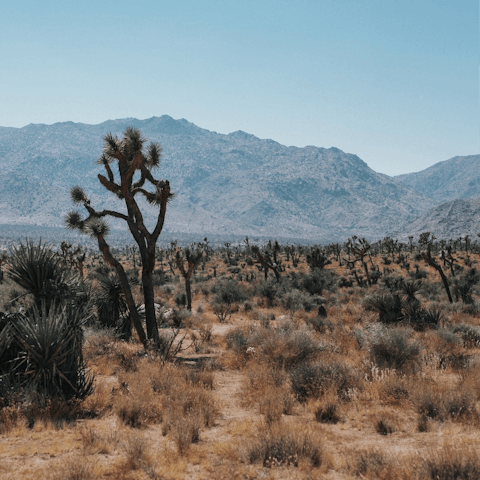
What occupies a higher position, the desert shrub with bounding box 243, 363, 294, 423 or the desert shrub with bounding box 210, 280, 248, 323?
the desert shrub with bounding box 243, 363, 294, 423

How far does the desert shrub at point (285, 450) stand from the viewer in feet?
17.6

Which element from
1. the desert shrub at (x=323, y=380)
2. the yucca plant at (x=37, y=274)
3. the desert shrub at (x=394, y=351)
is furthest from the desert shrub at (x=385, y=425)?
the yucca plant at (x=37, y=274)

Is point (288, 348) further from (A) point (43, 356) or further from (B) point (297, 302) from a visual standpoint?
(B) point (297, 302)

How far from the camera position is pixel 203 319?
1886cm

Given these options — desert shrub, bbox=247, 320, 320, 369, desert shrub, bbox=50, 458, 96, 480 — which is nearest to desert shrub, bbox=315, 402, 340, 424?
desert shrub, bbox=247, 320, 320, 369

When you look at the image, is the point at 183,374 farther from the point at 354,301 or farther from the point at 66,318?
the point at 354,301

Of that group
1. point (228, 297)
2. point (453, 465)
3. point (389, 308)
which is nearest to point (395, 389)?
point (453, 465)

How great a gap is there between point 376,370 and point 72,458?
615 centimetres

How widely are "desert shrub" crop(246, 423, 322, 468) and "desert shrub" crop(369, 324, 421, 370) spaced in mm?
4364

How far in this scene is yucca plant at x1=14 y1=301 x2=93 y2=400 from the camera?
695cm

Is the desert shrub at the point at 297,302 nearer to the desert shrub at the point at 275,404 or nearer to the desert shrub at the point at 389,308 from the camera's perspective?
the desert shrub at the point at 389,308

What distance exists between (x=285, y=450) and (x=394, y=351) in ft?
16.5

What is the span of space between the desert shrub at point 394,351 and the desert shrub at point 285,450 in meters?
4.36

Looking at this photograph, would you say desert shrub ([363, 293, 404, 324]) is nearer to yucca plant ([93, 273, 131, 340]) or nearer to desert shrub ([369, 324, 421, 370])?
desert shrub ([369, 324, 421, 370])
